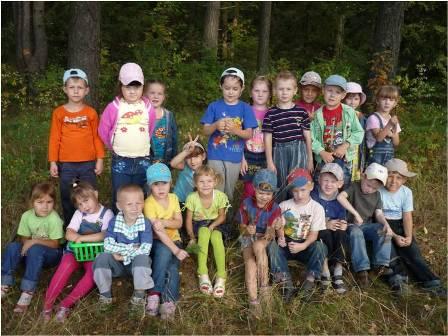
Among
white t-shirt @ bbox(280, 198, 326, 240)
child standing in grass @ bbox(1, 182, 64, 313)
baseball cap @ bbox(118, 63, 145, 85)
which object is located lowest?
child standing in grass @ bbox(1, 182, 64, 313)

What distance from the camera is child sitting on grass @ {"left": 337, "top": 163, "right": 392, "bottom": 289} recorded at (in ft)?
14.7

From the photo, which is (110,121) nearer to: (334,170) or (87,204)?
(87,204)

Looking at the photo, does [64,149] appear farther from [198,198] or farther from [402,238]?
[402,238]

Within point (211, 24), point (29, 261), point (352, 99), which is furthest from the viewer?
point (211, 24)

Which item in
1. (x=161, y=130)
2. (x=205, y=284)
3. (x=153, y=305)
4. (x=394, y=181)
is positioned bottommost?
(x=153, y=305)

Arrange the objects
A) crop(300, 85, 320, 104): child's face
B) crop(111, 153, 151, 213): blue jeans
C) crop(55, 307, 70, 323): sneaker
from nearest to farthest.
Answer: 1. crop(55, 307, 70, 323): sneaker
2. crop(111, 153, 151, 213): blue jeans
3. crop(300, 85, 320, 104): child's face

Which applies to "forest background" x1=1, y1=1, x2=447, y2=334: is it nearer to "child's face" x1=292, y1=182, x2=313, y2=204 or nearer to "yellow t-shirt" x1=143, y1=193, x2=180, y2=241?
"yellow t-shirt" x1=143, y1=193, x2=180, y2=241

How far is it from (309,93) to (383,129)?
2.91ft

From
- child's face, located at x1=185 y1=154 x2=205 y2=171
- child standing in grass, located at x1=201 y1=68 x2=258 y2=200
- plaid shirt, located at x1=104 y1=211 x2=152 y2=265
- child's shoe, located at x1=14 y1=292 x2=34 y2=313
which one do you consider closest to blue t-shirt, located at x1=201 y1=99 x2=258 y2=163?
child standing in grass, located at x1=201 y1=68 x2=258 y2=200

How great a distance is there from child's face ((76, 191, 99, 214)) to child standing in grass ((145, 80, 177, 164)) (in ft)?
2.64

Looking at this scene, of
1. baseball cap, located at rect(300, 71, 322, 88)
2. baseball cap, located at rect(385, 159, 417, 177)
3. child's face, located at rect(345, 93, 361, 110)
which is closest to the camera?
baseball cap, located at rect(385, 159, 417, 177)

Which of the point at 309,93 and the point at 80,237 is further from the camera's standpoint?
the point at 309,93

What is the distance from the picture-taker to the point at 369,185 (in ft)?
15.4

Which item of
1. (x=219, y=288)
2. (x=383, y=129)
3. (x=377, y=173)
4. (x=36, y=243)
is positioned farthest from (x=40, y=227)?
(x=383, y=129)
